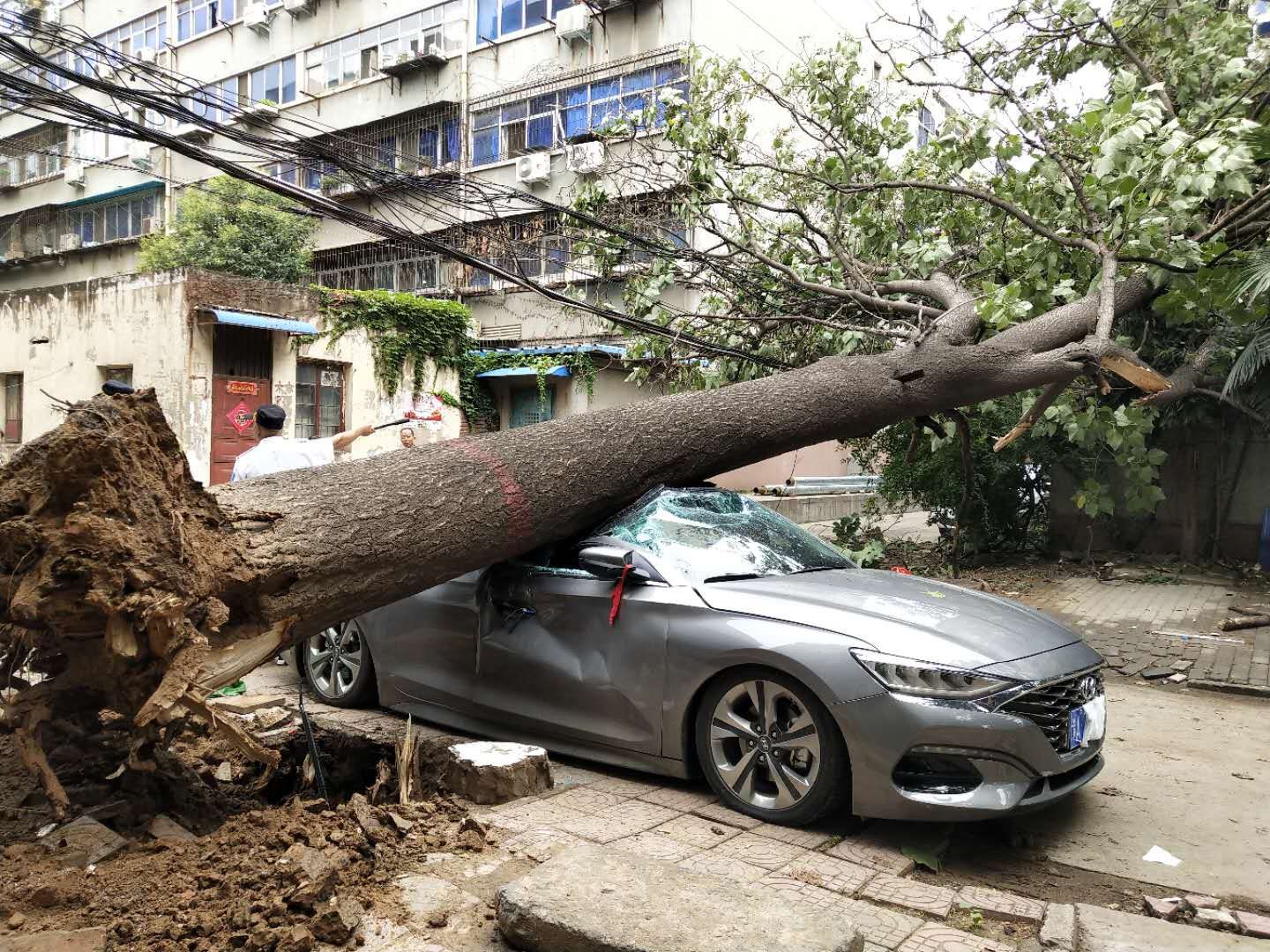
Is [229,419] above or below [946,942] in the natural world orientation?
above

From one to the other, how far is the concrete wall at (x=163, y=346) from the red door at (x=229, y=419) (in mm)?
203

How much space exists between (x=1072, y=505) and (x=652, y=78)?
1512cm

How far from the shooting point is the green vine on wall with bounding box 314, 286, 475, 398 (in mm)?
19391

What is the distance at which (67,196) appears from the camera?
36.5 m

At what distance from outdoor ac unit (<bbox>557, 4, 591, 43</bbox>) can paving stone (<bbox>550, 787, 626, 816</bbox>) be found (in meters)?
24.3

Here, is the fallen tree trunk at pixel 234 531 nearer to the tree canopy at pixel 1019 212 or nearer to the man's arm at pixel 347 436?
the man's arm at pixel 347 436

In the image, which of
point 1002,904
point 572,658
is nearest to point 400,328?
point 572,658

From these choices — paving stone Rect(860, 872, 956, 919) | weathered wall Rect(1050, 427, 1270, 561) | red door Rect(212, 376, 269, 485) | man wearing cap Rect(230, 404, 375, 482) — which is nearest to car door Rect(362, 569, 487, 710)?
man wearing cap Rect(230, 404, 375, 482)

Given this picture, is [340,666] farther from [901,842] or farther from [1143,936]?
[1143,936]

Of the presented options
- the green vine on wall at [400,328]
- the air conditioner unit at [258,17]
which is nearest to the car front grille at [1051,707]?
the green vine on wall at [400,328]

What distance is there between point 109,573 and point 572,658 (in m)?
2.24

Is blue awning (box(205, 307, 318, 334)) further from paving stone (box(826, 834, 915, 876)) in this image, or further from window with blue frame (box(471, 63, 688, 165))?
paving stone (box(826, 834, 915, 876))

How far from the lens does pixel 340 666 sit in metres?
5.91

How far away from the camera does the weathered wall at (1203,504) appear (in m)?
12.9
